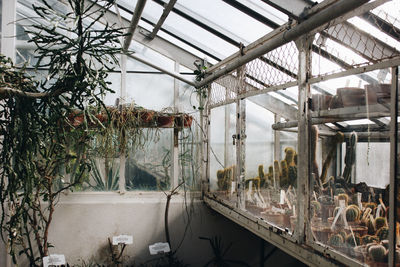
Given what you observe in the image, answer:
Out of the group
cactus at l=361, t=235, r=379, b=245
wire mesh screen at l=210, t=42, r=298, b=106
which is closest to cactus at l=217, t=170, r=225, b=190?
wire mesh screen at l=210, t=42, r=298, b=106

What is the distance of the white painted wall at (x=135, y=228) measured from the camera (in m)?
4.12

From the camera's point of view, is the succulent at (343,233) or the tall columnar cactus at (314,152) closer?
the succulent at (343,233)

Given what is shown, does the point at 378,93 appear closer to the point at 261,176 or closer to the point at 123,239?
the point at 261,176

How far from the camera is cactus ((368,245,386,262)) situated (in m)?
1.55

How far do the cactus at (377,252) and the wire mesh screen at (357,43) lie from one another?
81cm

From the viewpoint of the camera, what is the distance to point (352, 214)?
1748 millimetres

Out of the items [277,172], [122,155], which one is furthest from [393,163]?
[122,155]

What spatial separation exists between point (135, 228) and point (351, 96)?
3154mm

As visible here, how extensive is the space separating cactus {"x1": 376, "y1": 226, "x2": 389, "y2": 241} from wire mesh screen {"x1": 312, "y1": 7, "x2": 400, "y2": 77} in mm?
730

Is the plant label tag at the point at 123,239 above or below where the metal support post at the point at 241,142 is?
below

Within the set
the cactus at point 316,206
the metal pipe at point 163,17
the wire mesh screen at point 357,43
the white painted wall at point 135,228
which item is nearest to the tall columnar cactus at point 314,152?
the cactus at point 316,206

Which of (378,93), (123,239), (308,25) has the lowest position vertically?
(123,239)

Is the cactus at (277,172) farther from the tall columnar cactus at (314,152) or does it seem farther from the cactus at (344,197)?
the cactus at (344,197)

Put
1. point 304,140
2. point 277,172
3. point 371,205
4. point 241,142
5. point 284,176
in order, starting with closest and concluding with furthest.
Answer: point 371,205
point 304,140
point 284,176
point 277,172
point 241,142
